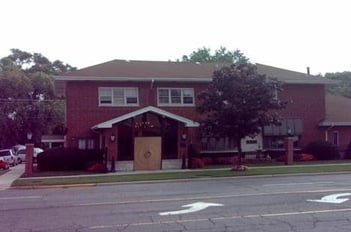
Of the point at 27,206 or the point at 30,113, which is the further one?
the point at 30,113

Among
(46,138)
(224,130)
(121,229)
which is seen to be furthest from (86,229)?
(46,138)

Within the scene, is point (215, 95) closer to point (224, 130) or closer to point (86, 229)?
point (224, 130)

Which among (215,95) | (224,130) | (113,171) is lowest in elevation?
(113,171)

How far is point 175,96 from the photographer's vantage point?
37469 millimetres

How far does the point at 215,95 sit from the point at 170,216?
1818cm

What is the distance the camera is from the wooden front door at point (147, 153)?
3288cm

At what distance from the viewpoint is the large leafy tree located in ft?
208

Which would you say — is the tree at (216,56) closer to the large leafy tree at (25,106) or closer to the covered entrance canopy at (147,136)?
the large leafy tree at (25,106)

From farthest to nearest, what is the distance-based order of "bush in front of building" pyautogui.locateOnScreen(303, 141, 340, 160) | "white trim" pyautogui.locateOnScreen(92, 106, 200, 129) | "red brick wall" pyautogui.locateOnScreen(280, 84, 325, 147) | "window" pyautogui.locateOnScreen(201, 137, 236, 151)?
"red brick wall" pyautogui.locateOnScreen(280, 84, 325, 147), "bush in front of building" pyautogui.locateOnScreen(303, 141, 340, 160), "window" pyautogui.locateOnScreen(201, 137, 236, 151), "white trim" pyautogui.locateOnScreen(92, 106, 200, 129)

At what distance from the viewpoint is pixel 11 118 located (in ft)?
214

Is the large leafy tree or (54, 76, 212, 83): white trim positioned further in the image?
the large leafy tree

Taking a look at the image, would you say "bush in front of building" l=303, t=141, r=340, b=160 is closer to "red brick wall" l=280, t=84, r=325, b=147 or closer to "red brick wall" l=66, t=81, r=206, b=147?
"red brick wall" l=280, t=84, r=325, b=147

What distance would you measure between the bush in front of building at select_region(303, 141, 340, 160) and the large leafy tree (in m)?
34.8

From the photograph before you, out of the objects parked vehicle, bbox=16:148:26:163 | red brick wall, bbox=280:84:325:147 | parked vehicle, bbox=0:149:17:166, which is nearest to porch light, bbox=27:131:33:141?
parked vehicle, bbox=16:148:26:163
